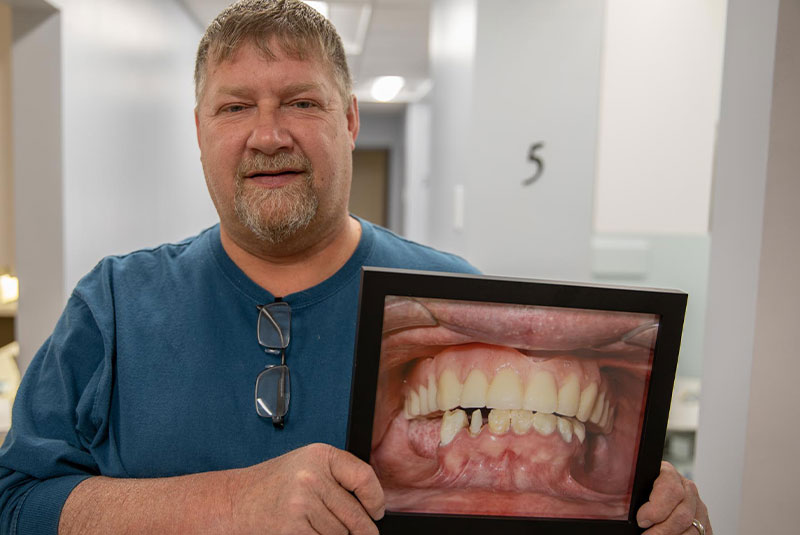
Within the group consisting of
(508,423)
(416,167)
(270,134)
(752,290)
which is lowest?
(508,423)

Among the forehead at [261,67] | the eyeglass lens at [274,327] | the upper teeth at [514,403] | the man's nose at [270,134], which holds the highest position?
the forehead at [261,67]

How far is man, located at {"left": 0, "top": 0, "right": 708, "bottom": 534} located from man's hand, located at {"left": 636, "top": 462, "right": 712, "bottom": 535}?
445 millimetres

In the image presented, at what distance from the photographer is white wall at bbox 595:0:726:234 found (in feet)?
8.57

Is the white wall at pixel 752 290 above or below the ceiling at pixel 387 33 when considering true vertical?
below

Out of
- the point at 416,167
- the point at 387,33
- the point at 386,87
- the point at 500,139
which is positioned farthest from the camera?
the point at 416,167

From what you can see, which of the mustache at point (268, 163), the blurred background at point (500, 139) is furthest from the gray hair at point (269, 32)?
the blurred background at point (500, 139)

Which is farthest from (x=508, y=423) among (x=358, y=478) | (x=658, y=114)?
(x=658, y=114)

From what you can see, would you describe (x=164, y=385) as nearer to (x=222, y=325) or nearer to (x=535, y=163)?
(x=222, y=325)

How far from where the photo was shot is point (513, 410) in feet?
2.69

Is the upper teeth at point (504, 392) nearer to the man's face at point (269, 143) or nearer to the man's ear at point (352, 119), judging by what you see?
the man's face at point (269, 143)

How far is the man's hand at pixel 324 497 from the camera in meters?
0.78

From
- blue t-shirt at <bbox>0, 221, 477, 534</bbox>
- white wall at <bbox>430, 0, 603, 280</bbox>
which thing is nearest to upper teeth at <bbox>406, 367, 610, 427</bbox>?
blue t-shirt at <bbox>0, 221, 477, 534</bbox>

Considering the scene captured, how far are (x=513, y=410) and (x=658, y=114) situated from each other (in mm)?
2226

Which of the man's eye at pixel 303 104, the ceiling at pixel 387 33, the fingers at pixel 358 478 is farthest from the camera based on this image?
the ceiling at pixel 387 33
